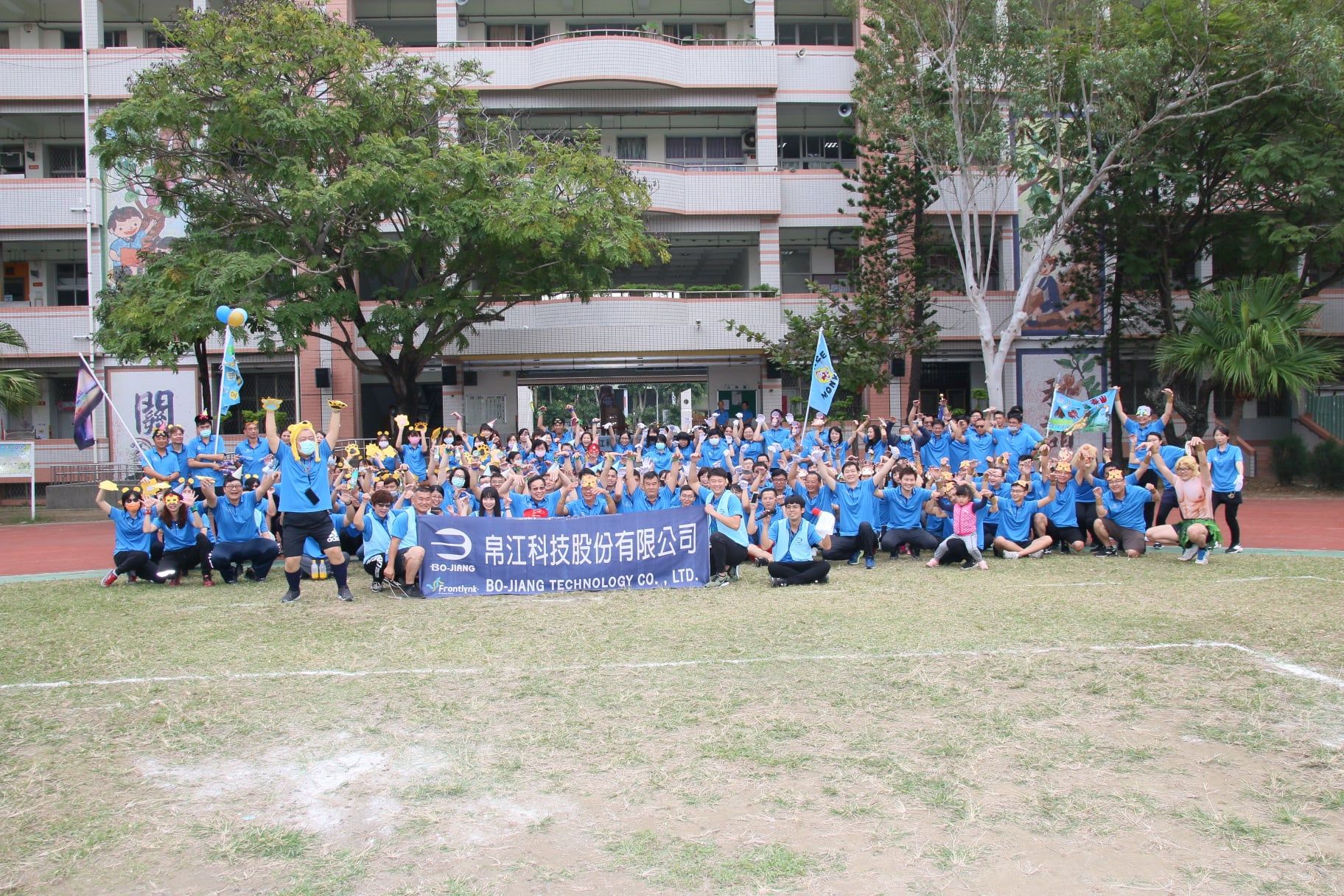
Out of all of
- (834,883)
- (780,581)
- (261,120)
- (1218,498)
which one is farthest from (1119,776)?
(261,120)

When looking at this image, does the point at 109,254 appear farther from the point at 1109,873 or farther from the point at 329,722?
the point at 1109,873

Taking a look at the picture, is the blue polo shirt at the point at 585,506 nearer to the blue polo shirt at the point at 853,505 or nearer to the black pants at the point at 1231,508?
the blue polo shirt at the point at 853,505

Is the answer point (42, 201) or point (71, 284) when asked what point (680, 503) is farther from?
point (71, 284)

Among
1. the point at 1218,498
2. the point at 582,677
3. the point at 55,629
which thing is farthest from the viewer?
the point at 1218,498

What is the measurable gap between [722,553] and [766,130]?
20325 mm

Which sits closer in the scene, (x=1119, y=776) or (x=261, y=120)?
(x=1119, y=776)

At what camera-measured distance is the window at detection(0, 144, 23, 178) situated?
29.7 metres

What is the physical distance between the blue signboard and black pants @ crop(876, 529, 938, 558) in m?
2.41

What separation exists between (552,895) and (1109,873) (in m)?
2.20

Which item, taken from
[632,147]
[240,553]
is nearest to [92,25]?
[632,147]

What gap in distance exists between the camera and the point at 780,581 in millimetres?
11141

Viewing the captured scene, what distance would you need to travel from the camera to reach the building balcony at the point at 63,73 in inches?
1092

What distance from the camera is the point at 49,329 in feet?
92.3

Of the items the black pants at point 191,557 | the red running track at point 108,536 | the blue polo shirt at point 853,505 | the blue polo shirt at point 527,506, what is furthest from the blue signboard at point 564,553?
the red running track at point 108,536
